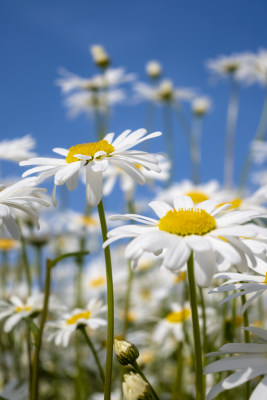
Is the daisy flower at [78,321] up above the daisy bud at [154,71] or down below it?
below

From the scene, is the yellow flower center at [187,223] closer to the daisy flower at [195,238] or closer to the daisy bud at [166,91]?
the daisy flower at [195,238]

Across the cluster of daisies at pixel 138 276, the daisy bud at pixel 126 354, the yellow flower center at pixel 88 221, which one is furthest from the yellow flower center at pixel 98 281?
the daisy bud at pixel 126 354

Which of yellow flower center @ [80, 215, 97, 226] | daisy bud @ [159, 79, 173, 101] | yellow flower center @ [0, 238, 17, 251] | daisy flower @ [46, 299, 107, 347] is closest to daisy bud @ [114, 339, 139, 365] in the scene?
daisy flower @ [46, 299, 107, 347]

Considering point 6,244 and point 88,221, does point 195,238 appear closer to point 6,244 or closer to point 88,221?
point 88,221

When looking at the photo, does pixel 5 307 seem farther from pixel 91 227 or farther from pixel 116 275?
pixel 116 275

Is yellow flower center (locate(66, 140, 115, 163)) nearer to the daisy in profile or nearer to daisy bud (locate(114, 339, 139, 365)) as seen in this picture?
the daisy in profile
